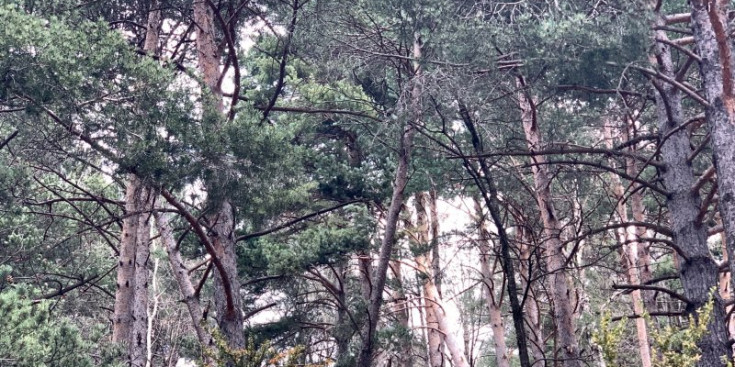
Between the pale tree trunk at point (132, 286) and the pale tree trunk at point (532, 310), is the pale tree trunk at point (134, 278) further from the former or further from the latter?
the pale tree trunk at point (532, 310)

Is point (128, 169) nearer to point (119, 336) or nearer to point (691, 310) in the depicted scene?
point (119, 336)

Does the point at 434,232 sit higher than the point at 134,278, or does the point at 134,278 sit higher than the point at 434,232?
the point at 434,232

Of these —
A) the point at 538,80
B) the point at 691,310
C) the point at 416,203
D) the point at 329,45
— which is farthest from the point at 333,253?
the point at 691,310

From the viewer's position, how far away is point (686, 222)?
657cm

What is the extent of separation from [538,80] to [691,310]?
2.80m

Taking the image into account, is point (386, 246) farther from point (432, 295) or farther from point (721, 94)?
point (432, 295)

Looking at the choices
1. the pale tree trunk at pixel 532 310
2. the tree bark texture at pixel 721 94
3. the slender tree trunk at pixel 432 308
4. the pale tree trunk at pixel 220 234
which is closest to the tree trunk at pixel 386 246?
the pale tree trunk at pixel 220 234

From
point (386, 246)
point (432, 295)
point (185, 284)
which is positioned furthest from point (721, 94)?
point (432, 295)

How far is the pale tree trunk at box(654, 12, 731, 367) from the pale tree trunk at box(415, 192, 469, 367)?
4761 mm

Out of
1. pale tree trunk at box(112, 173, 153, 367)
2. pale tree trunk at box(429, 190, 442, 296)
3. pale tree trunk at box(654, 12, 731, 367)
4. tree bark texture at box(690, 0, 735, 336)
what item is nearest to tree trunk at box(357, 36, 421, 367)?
pale tree trunk at box(654, 12, 731, 367)

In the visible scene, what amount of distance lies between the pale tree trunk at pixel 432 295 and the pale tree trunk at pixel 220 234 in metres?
4.75

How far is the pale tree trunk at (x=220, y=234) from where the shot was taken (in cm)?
646

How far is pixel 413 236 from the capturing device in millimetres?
11633

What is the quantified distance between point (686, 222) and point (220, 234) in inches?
193
